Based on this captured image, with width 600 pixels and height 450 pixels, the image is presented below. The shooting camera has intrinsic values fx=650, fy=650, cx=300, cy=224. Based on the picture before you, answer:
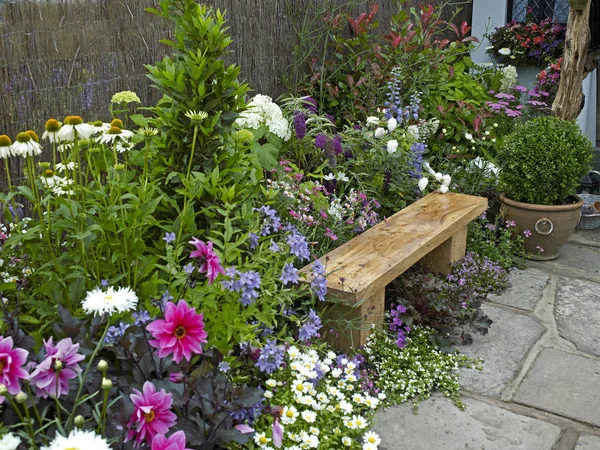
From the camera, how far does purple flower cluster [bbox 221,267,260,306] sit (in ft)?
7.75

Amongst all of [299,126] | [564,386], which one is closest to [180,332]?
[564,386]

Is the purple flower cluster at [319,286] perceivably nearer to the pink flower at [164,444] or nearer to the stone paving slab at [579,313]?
the pink flower at [164,444]

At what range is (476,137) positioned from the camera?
5578mm

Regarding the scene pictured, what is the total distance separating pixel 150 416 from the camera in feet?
5.57

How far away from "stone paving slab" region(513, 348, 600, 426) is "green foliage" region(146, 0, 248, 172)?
1839 millimetres

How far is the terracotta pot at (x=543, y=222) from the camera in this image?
15.3 feet

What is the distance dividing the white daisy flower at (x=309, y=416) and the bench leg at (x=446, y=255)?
2039 millimetres

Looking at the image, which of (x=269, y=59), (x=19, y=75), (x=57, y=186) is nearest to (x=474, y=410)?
(x=57, y=186)

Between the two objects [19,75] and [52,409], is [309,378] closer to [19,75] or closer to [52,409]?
[52,409]

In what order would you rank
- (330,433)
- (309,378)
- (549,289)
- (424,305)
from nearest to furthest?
1. (330,433)
2. (309,378)
3. (424,305)
4. (549,289)

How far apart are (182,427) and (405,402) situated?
53.1 inches

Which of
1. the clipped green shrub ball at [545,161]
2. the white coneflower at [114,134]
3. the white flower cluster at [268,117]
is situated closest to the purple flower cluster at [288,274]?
the white coneflower at [114,134]

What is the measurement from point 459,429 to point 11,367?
186cm

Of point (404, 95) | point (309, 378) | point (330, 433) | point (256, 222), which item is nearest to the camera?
point (330, 433)
